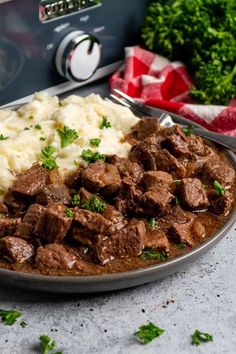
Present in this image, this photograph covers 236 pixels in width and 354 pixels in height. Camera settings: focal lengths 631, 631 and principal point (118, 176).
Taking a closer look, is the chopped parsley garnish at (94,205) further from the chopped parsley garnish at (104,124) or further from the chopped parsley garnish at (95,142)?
the chopped parsley garnish at (104,124)

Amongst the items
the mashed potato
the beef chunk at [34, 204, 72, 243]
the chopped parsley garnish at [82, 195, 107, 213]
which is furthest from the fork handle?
the beef chunk at [34, 204, 72, 243]


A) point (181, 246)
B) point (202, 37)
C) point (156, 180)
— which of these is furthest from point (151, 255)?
point (202, 37)

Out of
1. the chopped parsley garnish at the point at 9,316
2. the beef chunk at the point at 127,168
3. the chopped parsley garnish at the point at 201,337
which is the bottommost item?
the chopped parsley garnish at the point at 201,337

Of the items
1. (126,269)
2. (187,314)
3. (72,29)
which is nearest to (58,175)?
(126,269)

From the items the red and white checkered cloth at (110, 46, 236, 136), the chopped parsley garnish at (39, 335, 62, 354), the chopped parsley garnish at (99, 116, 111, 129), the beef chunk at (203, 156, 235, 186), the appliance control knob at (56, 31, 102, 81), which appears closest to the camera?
the chopped parsley garnish at (39, 335, 62, 354)

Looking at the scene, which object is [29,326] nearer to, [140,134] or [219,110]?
[140,134]

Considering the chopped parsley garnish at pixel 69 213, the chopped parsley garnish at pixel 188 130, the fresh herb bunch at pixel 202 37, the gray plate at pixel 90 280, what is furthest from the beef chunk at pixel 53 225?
the fresh herb bunch at pixel 202 37

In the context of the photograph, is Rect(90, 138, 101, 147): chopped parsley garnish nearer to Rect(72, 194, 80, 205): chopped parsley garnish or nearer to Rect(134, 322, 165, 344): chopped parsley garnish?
Rect(72, 194, 80, 205): chopped parsley garnish
